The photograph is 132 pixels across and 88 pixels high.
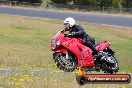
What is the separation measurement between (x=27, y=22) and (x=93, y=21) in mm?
9158

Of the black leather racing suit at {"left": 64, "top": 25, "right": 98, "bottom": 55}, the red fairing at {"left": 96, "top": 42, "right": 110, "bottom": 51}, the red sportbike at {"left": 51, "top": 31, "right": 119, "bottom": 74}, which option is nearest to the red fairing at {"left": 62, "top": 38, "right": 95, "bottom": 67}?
the red sportbike at {"left": 51, "top": 31, "right": 119, "bottom": 74}

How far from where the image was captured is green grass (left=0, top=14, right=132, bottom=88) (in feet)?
34.4

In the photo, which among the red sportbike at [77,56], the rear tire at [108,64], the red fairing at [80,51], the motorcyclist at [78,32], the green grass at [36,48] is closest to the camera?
the motorcyclist at [78,32]

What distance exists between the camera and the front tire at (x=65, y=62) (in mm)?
10258

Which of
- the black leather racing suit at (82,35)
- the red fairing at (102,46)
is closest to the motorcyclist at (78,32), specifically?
the black leather racing suit at (82,35)

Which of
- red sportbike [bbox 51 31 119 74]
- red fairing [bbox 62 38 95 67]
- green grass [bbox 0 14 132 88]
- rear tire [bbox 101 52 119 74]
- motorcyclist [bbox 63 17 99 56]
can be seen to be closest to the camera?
motorcyclist [bbox 63 17 99 56]

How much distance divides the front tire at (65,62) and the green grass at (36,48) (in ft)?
1.09

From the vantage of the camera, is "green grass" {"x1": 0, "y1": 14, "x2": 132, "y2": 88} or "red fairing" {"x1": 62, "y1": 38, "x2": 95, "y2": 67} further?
"green grass" {"x1": 0, "y1": 14, "x2": 132, "y2": 88}

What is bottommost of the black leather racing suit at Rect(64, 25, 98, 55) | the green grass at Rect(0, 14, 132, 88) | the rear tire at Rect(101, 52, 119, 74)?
the green grass at Rect(0, 14, 132, 88)

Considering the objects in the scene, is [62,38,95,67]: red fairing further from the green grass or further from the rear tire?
the green grass

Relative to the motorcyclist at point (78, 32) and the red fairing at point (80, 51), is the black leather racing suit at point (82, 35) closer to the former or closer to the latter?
the motorcyclist at point (78, 32)

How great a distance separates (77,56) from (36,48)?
1616 centimetres

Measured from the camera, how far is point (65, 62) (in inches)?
405

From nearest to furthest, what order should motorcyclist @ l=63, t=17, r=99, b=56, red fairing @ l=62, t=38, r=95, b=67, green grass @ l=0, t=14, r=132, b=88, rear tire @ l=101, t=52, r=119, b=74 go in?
motorcyclist @ l=63, t=17, r=99, b=56 → rear tire @ l=101, t=52, r=119, b=74 → red fairing @ l=62, t=38, r=95, b=67 → green grass @ l=0, t=14, r=132, b=88
